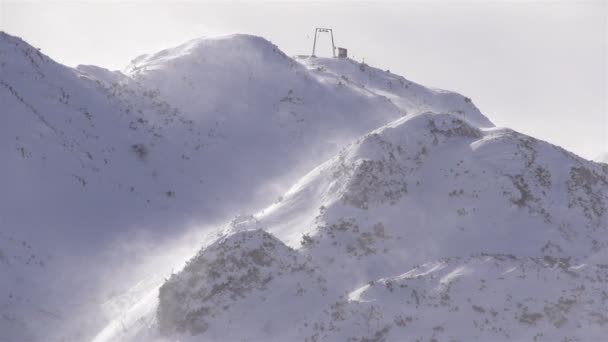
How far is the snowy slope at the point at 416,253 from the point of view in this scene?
29141 mm

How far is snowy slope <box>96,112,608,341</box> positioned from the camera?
95.6 ft

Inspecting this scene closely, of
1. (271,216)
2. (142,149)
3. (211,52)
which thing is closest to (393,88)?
(211,52)

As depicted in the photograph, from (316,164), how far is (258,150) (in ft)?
12.1

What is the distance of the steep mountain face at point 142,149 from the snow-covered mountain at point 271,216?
4.4 inches

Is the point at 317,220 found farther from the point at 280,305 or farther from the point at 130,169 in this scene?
the point at 130,169

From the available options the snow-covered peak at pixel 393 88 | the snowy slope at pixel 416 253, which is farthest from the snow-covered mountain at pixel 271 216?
the snow-covered peak at pixel 393 88

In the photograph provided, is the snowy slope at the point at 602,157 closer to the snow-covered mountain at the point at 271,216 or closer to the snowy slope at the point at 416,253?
the snow-covered mountain at the point at 271,216

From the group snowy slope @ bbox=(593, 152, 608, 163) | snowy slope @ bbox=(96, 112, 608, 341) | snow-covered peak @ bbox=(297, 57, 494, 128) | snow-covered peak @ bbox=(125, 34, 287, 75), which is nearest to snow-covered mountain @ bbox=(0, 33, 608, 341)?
snowy slope @ bbox=(96, 112, 608, 341)

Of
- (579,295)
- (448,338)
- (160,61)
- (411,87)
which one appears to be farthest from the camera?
(411,87)

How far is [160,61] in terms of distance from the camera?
5722 cm

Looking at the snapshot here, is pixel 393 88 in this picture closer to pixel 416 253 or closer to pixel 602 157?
pixel 602 157

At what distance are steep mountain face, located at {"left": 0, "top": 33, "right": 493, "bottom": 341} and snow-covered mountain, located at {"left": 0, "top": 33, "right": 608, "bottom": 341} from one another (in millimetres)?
112

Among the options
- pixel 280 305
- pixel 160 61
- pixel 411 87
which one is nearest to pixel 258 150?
pixel 160 61

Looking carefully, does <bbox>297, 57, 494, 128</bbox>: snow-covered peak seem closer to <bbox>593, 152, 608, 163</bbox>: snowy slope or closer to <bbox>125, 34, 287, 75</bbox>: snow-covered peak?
<bbox>125, 34, 287, 75</bbox>: snow-covered peak
